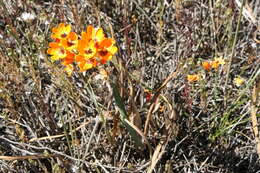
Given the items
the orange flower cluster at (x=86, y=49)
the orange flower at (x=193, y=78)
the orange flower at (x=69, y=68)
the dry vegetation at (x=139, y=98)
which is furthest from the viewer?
the orange flower at (x=193, y=78)

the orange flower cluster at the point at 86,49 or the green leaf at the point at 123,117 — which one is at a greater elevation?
the orange flower cluster at the point at 86,49

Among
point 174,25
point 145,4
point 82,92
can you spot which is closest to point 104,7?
point 145,4

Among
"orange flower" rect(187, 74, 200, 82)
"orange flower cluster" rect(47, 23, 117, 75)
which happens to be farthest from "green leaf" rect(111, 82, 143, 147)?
"orange flower" rect(187, 74, 200, 82)

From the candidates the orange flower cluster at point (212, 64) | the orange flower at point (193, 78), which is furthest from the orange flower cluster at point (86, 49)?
the orange flower cluster at point (212, 64)

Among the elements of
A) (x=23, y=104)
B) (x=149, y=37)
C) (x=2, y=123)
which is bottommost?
(x=2, y=123)

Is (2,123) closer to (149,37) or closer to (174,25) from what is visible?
(149,37)

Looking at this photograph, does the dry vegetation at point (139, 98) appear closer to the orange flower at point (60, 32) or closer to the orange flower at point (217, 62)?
the orange flower at point (217, 62)

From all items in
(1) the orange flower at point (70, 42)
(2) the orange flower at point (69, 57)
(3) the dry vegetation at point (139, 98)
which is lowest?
(3) the dry vegetation at point (139, 98)

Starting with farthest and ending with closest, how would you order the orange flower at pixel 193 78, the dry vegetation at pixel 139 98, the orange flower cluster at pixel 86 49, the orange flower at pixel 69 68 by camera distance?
1. the orange flower at pixel 193 78
2. the dry vegetation at pixel 139 98
3. the orange flower at pixel 69 68
4. the orange flower cluster at pixel 86 49

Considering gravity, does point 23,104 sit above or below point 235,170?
above
